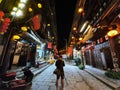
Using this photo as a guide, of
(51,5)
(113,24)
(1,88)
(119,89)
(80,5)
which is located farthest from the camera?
(51,5)

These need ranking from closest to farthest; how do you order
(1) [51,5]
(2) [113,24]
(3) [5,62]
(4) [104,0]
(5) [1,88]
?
(5) [1,88], (3) [5,62], (2) [113,24], (4) [104,0], (1) [51,5]

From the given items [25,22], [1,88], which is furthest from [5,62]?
[25,22]

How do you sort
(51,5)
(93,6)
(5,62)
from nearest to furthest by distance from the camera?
1. (5,62)
2. (93,6)
3. (51,5)

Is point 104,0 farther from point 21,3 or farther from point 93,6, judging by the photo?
point 21,3

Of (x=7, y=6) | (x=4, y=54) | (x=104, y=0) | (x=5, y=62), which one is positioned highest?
(x=104, y=0)

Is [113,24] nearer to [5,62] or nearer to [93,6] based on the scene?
[93,6]

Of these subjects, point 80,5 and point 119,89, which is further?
point 80,5

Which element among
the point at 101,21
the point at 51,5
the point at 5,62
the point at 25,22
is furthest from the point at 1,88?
the point at 51,5

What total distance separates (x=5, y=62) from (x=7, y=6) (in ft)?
14.2

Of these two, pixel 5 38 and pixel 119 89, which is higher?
pixel 5 38

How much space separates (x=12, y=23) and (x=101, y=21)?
25.8 feet

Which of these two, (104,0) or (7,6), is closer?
(7,6)

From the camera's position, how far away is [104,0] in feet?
37.2

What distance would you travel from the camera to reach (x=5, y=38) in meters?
7.97
